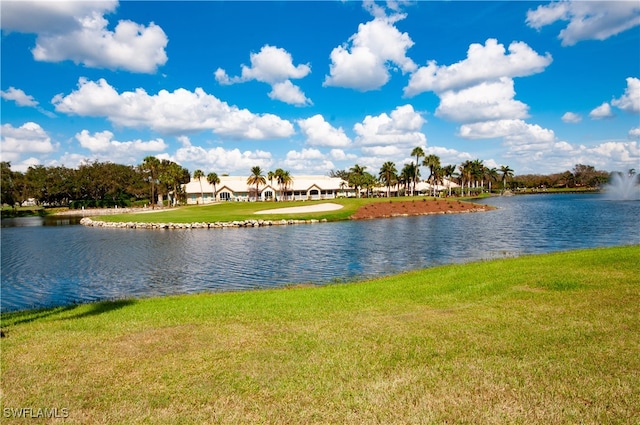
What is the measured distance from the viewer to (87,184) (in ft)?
378

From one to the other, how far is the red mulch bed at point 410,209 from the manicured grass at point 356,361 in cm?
5385

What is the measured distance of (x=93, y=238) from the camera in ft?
158

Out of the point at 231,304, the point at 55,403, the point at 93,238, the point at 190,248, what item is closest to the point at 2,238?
the point at 93,238

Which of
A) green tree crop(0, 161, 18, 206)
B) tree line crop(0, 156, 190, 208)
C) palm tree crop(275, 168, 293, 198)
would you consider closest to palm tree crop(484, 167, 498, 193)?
palm tree crop(275, 168, 293, 198)

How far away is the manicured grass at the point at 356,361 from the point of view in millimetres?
6148

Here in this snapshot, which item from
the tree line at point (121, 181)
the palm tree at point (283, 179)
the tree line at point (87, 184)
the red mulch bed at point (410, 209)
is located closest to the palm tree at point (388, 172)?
the tree line at point (121, 181)

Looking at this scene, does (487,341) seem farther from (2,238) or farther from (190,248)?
(2,238)

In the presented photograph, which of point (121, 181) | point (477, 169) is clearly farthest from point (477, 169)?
point (121, 181)

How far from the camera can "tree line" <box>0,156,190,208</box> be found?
105 meters

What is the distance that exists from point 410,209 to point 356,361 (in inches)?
2658

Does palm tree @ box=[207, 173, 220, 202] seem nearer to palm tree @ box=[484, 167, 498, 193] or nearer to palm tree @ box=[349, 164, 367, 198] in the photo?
palm tree @ box=[349, 164, 367, 198]

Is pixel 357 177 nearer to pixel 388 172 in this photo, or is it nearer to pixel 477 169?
pixel 388 172

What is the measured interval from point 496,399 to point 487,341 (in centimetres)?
248

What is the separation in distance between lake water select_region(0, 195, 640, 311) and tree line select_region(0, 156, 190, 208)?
193 ft
